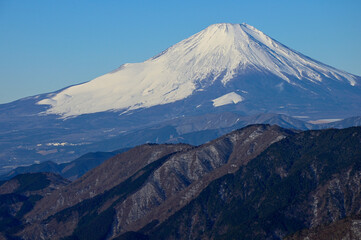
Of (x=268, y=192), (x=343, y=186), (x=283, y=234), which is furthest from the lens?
(x=268, y=192)

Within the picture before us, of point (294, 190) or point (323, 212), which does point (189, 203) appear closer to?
point (294, 190)

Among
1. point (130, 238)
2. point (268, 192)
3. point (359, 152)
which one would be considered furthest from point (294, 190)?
point (130, 238)

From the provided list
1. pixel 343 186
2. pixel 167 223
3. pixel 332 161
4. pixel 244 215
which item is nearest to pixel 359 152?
pixel 332 161

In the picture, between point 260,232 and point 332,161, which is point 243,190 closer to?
point 332,161

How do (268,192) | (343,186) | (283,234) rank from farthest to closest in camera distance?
(268,192), (343,186), (283,234)

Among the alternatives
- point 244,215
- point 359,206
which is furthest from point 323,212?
point 244,215

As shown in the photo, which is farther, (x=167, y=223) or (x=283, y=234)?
(x=167, y=223)

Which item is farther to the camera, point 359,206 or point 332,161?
point 332,161

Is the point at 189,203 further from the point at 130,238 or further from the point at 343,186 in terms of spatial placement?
the point at 343,186
